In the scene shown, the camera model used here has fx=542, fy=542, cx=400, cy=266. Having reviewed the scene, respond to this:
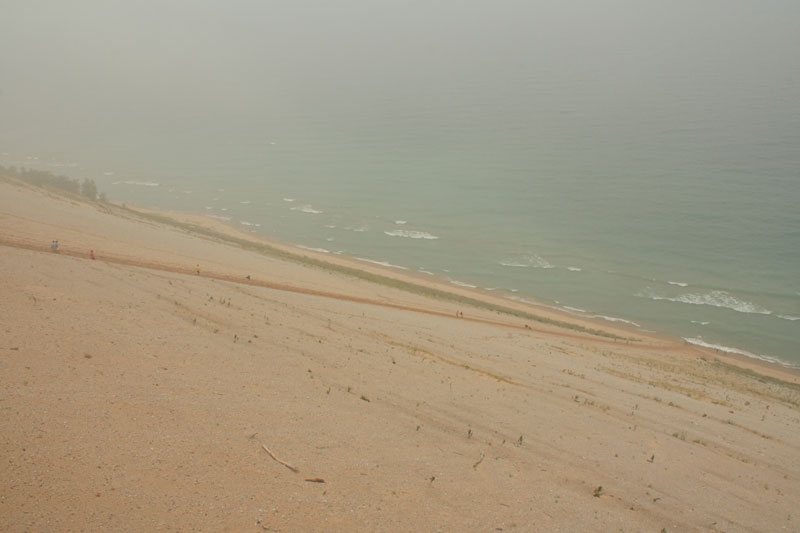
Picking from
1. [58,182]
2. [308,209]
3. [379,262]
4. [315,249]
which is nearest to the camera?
[379,262]

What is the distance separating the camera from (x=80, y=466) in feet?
27.5

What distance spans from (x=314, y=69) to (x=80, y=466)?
169 meters

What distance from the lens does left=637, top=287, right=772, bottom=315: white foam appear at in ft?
131

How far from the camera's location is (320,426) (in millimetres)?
11055

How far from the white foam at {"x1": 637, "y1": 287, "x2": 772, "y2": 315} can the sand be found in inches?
763

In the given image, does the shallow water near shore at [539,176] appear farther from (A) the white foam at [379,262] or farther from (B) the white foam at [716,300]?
(A) the white foam at [379,262]

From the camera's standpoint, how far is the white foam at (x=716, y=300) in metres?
39.9

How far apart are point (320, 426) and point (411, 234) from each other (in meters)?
44.5

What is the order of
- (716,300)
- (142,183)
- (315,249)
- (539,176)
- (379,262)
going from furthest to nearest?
(142,183), (539,176), (315,249), (379,262), (716,300)

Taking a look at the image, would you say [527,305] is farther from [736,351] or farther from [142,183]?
[142,183]

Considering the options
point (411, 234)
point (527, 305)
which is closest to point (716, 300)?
point (527, 305)

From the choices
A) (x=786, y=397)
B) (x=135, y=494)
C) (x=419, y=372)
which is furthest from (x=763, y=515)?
(x=786, y=397)

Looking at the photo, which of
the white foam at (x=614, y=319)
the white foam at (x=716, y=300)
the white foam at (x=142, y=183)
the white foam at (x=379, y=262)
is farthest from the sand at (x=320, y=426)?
the white foam at (x=142, y=183)

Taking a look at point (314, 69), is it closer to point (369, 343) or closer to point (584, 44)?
point (584, 44)
